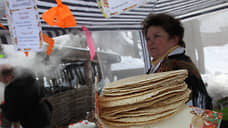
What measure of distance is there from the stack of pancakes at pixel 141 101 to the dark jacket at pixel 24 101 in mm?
654

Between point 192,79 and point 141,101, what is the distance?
0.68 m

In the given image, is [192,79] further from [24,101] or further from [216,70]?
[216,70]

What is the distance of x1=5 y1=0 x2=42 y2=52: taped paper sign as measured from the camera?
3.17 feet

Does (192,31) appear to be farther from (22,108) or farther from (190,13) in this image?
(22,108)

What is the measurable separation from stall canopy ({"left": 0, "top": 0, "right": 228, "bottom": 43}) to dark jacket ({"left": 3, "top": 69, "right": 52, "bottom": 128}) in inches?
15.5

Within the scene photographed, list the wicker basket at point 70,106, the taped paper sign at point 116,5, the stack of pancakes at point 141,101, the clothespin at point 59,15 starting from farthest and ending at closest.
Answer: the wicker basket at point 70,106 → the clothespin at point 59,15 → the taped paper sign at point 116,5 → the stack of pancakes at point 141,101

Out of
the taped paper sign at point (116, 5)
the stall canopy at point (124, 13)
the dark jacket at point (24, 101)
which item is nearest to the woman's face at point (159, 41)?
the stall canopy at point (124, 13)

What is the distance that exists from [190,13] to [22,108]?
2240 mm

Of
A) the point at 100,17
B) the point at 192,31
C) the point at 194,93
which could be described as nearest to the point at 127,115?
the point at 194,93

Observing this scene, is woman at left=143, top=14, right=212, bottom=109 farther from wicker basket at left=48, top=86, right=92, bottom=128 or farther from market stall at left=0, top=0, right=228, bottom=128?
wicker basket at left=48, top=86, right=92, bottom=128

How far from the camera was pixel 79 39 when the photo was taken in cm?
201

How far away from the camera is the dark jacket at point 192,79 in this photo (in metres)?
1.05

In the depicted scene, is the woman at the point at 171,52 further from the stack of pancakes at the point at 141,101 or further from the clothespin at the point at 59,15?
the clothespin at the point at 59,15

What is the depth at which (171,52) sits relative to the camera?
4.12ft
